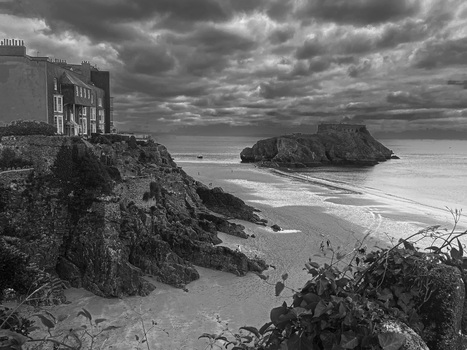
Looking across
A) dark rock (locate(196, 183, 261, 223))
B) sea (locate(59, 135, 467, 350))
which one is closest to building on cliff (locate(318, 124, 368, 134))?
sea (locate(59, 135, 467, 350))

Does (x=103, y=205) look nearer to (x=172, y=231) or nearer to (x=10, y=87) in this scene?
(x=172, y=231)

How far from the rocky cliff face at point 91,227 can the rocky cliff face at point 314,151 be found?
82.8m

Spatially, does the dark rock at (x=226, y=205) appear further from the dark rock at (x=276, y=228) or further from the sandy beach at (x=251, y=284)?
the dark rock at (x=276, y=228)

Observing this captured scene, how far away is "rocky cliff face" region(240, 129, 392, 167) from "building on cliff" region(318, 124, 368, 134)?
7604 millimetres

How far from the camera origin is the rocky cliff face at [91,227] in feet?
57.7

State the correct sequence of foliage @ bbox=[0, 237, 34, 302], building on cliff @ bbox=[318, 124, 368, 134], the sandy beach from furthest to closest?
building on cliff @ bbox=[318, 124, 368, 134] → foliage @ bbox=[0, 237, 34, 302] → the sandy beach

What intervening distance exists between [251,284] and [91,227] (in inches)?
360

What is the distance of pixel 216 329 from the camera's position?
47.8 feet

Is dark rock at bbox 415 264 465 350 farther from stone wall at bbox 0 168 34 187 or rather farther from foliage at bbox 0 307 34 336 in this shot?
stone wall at bbox 0 168 34 187

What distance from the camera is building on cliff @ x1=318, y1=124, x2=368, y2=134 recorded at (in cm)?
15512

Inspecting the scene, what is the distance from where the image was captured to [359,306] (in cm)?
296

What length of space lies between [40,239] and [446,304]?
63.4ft

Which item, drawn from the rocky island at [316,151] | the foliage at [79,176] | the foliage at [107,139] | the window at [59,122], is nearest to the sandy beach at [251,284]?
the foliage at [79,176]

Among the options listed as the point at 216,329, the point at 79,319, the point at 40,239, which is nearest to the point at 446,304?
the point at 216,329
